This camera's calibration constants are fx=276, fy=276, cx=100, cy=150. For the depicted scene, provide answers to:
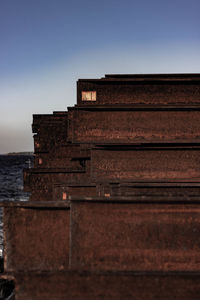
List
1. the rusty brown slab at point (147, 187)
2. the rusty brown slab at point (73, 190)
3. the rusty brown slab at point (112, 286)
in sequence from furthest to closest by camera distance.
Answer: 1. the rusty brown slab at point (73, 190)
2. the rusty brown slab at point (147, 187)
3. the rusty brown slab at point (112, 286)

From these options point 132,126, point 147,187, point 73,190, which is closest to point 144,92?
point 132,126

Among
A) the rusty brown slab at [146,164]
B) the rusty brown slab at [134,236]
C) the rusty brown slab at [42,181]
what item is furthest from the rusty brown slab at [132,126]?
the rusty brown slab at [42,181]

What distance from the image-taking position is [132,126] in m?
5.00

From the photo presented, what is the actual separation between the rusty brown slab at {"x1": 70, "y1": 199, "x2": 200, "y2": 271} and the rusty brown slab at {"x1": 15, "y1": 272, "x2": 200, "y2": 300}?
0.12 meters

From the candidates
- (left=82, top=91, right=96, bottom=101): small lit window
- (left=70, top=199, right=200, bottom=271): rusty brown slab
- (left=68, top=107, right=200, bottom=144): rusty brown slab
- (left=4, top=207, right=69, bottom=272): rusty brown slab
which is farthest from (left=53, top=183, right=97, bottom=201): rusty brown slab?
(left=70, top=199, right=200, bottom=271): rusty brown slab

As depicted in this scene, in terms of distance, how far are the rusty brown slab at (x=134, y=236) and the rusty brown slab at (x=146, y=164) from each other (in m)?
1.37

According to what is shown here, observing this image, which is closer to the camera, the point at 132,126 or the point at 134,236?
the point at 134,236

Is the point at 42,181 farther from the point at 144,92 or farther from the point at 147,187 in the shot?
the point at 144,92

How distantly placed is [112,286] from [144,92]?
3.30m

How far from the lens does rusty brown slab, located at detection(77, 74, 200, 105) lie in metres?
5.09

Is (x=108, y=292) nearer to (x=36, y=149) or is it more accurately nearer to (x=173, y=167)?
(x=173, y=167)

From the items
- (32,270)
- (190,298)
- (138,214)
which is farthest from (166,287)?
(32,270)

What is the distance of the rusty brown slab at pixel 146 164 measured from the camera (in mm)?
5113

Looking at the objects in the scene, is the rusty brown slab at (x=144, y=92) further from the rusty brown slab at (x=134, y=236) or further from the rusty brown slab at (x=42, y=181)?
the rusty brown slab at (x=42, y=181)
